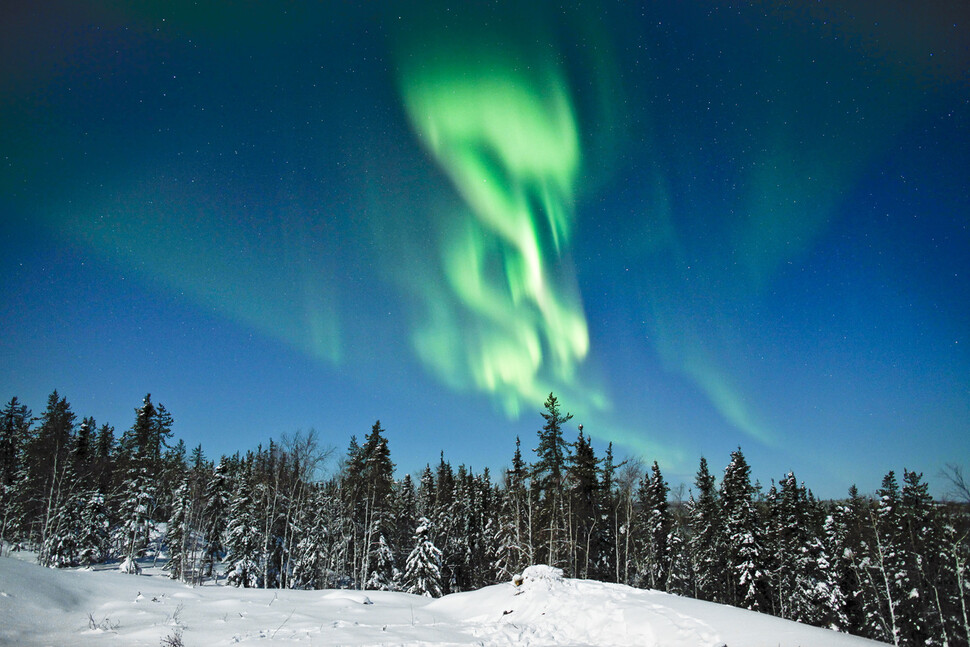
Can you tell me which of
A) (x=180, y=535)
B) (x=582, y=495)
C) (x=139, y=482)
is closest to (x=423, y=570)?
(x=582, y=495)


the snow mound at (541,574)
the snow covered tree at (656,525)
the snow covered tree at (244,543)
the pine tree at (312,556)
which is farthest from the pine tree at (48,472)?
the snow covered tree at (656,525)

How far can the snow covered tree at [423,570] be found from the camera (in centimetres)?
3509

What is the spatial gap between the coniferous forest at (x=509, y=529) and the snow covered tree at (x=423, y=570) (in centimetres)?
11

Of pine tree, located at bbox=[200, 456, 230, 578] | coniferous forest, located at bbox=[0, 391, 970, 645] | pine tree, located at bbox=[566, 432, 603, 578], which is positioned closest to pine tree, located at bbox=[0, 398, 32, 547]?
coniferous forest, located at bbox=[0, 391, 970, 645]

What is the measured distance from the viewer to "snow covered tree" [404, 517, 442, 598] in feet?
115

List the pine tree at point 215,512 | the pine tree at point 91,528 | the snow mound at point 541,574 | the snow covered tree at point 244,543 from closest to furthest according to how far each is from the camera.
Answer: the snow mound at point 541,574, the snow covered tree at point 244,543, the pine tree at point 91,528, the pine tree at point 215,512

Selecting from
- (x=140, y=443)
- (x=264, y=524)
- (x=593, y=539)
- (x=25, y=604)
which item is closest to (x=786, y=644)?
(x=25, y=604)

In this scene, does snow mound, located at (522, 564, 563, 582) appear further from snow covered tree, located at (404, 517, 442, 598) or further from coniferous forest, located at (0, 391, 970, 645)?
snow covered tree, located at (404, 517, 442, 598)

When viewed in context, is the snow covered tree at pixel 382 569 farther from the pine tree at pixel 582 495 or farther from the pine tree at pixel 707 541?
the pine tree at pixel 707 541

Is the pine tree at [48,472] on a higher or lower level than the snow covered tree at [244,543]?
higher

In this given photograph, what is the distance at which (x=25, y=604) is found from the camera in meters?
10.7

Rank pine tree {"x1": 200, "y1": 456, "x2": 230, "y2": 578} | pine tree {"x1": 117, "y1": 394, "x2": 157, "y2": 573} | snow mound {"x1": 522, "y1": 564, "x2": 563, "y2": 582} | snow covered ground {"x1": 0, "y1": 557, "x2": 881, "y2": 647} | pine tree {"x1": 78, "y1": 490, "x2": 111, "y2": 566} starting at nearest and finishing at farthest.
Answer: snow covered ground {"x1": 0, "y1": 557, "x2": 881, "y2": 647}, snow mound {"x1": 522, "y1": 564, "x2": 563, "y2": 582}, pine tree {"x1": 117, "y1": 394, "x2": 157, "y2": 573}, pine tree {"x1": 78, "y1": 490, "x2": 111, "y2": 566}, pine tree {"x1": 200, "y1": 456, "x2": 230, "y2": 578}

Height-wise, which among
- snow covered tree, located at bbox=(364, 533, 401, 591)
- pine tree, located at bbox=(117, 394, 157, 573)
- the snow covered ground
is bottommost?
snow covered tree, located at bbox=(364, 533, 401, 591)

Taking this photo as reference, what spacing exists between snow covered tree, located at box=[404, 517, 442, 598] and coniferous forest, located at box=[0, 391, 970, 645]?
0.37ft
